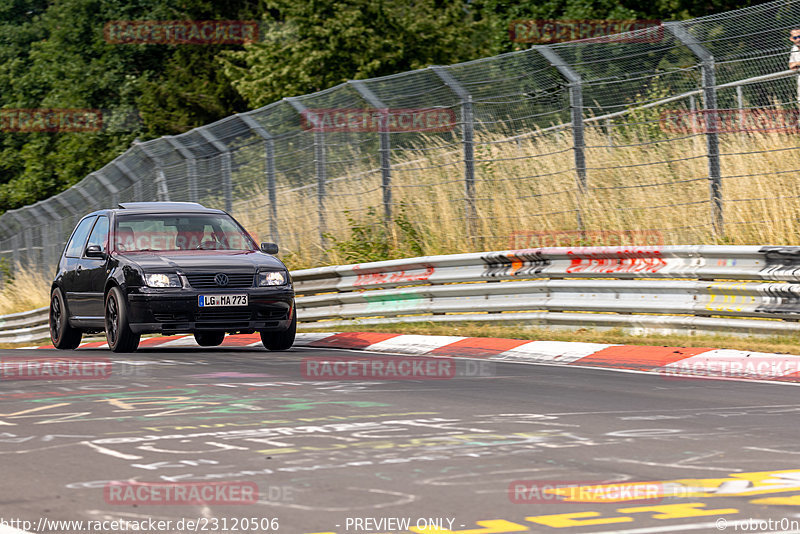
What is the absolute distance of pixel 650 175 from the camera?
52.1 feet

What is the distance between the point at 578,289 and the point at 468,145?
3555 mm

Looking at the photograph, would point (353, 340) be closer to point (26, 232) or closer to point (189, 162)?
point (189, 162)

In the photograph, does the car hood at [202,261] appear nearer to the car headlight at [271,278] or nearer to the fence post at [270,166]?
the car headlight at [271,278]

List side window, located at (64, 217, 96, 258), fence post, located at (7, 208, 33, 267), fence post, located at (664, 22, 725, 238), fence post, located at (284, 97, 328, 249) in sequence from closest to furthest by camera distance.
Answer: fence post, located at (664, 22, 725, 238)
side window, located at (64, 217, 96, 258)
fence post, located at (284, 97, 328, 249)
fence post, located at (7, 208, 33, 267)

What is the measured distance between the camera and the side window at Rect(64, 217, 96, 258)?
15812 mm

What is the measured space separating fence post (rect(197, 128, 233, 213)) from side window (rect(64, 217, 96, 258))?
5307mm

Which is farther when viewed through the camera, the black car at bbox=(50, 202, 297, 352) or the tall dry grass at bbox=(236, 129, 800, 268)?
the tall dry grass at bbox=(236, 129, 800, 268)

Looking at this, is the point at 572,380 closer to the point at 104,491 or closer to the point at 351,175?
the point at 104,491

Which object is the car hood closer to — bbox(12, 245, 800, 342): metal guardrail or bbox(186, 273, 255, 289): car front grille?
bbox(186, 273, 255, 289): car front grille

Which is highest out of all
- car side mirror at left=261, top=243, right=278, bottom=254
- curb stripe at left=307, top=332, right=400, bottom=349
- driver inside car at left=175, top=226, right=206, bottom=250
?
driver inside car at left=175, top=226, right=206, bottom=250

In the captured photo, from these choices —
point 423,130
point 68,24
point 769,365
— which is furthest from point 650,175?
point 68,24

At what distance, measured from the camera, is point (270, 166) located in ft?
66.4

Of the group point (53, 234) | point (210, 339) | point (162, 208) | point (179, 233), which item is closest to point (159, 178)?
point (53, 234)

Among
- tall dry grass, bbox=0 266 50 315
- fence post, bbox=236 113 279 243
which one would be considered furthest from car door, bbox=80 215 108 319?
tall dry grass, bbox=0 266 50 315
